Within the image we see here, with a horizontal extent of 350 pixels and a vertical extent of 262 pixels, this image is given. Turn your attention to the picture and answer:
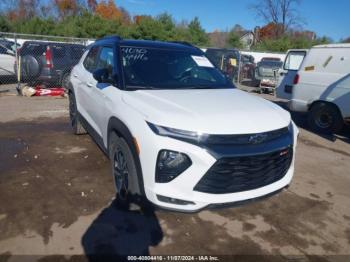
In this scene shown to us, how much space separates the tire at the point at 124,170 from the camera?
10.2 ft

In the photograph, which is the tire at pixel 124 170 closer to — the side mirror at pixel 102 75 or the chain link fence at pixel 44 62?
the side mirror at pixel 102 75

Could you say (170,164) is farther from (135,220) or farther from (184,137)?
(135,220)

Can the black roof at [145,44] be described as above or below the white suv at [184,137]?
above

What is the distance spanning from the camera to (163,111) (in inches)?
118

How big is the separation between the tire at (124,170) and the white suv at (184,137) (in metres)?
0.01

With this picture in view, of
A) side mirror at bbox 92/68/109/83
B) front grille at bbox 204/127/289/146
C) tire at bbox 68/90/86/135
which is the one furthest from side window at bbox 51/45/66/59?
front grille at bbox 204/127/289/146

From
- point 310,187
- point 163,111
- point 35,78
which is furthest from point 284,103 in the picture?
point 163,111

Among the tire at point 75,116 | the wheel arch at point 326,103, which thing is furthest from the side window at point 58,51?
the wheel arch at point 326,103

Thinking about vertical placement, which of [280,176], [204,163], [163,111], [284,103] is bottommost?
[284,103]

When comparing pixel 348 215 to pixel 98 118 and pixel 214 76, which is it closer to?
pixel 214 76

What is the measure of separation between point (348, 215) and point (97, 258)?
9.76 feet

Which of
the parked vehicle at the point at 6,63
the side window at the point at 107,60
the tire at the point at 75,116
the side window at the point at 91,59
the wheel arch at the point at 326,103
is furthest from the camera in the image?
the parked vehicle at the point at 6,63

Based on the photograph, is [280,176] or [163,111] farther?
[280,176]

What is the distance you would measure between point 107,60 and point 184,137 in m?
2.12
